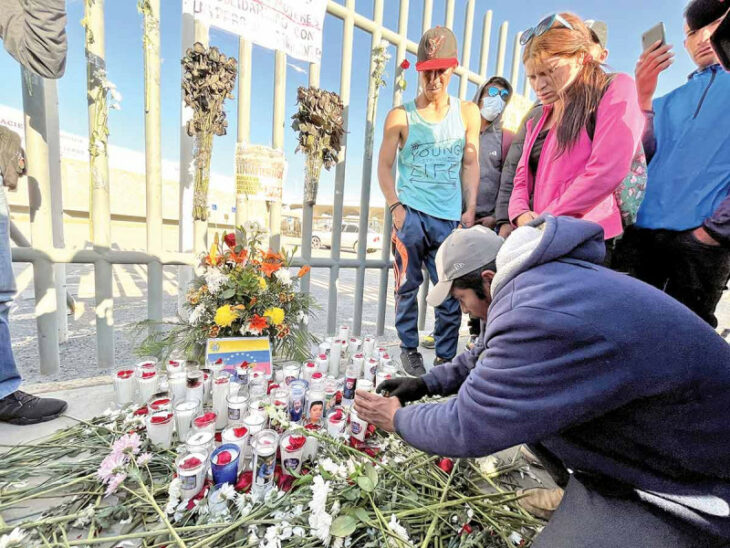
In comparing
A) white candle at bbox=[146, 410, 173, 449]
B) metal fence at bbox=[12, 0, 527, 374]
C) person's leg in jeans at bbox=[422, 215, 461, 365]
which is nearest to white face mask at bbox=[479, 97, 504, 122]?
metal fence at bbox=[12, 0, 527, 374]

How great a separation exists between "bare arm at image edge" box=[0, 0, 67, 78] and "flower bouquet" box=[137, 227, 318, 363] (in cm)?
112

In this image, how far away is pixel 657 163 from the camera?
1.83 meters

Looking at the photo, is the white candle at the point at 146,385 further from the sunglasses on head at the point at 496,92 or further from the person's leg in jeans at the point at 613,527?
the sunglasses on head at the point at 496,92

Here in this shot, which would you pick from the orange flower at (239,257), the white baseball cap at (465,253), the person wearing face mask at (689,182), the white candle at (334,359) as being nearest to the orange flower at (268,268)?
the orange flower at (239,257)

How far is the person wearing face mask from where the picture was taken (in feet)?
5.31

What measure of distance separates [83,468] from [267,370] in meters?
0.83

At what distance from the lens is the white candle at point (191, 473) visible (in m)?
1.04

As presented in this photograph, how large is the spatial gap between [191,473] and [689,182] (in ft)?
7.97

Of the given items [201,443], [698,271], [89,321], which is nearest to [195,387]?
[201,443]

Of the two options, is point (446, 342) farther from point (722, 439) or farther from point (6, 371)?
point (6, 371)

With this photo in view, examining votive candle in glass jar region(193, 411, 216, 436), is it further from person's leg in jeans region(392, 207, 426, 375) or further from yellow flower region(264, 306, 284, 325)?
person's leg in jeans region(392, 207, 426, 375)

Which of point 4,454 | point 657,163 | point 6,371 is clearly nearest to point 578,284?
point 657,163

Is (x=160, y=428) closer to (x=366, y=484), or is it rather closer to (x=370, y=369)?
(x=366, y=484)

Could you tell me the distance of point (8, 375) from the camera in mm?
1515
